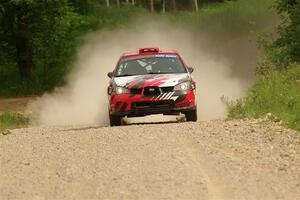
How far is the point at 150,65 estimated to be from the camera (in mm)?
19406

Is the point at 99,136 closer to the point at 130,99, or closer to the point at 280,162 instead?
the point at 130,99

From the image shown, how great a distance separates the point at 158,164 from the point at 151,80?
6.97 metres

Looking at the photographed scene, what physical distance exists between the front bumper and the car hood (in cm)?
24

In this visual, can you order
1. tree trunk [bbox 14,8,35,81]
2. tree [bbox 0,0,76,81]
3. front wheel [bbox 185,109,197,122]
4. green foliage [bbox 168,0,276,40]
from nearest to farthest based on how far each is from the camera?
1. front wheel [bbox 185,109,197,122]
2. tree [bbox 0,0,76,81]
3. tree trunk [bbox 14,8,35,81]
4. green foliage [bbox 168,0,276,40]

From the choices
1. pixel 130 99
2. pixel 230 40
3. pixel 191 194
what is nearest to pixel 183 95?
pixel 130 99

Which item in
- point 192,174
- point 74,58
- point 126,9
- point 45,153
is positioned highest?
point 192,174

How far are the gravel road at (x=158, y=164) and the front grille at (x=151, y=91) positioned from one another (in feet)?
7.10

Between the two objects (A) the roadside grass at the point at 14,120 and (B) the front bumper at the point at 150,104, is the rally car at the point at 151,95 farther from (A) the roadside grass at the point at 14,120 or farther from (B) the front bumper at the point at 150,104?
(A) the roadside grass at the point at 14,120

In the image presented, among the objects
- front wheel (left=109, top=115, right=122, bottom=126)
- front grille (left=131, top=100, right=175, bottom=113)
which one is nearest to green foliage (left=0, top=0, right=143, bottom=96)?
front wheel (left=109, top=115, right=122, bottom=126)

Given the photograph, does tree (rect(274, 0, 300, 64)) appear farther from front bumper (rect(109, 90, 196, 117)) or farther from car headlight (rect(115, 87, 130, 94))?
car headlight (rect(115, 87, 130, 94))

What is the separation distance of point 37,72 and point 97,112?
57.6ft

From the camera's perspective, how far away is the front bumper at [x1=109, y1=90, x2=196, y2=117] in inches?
712

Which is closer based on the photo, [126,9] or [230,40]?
[230,40]

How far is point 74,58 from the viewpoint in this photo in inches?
1635
